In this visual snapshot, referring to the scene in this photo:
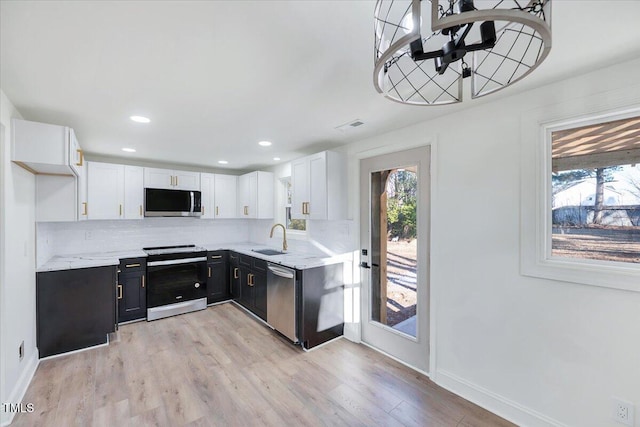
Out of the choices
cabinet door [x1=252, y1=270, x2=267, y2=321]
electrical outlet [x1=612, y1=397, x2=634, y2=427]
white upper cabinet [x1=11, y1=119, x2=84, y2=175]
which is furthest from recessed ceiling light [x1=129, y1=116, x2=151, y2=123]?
electrical outlet [x1=612, y1=397, x2=634, y2=427]

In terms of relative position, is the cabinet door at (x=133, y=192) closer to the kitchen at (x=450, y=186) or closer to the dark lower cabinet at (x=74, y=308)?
the kitchen at (x=450, y=186)

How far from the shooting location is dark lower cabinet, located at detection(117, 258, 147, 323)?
3.64 metres

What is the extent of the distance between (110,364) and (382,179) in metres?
3.34

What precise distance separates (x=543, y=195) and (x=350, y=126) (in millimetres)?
1646

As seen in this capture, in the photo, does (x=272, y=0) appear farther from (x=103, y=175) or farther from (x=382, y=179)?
(x=103, y=175)

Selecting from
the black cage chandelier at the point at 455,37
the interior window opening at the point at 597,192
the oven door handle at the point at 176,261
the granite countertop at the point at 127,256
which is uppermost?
the black cage chandelier at the point at 455,37

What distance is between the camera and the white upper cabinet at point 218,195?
15.4ft

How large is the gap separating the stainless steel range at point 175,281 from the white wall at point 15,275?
124 cm

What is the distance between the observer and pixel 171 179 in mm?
4348

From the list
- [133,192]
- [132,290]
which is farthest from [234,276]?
[133,192]

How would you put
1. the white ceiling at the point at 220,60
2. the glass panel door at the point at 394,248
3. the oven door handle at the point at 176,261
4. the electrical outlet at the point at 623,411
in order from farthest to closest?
the oven door handle at the point at 176,261
the glass panel door at the point at 394,248
the electrical outlet at the point at 623,411
the white ceiling at the point at 220,60

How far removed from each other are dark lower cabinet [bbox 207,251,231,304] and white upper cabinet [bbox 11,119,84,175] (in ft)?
7.62

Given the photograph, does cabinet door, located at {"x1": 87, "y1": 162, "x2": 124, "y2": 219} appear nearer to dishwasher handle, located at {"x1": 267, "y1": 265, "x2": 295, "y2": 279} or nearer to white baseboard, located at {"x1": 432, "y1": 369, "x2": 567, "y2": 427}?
dishwasher handle, located at {"x1": 267, "y1": 265, "x2": 295, "y2": 279}

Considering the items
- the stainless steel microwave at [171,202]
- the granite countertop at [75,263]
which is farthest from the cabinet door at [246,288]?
the granite countertop at [75,263]
